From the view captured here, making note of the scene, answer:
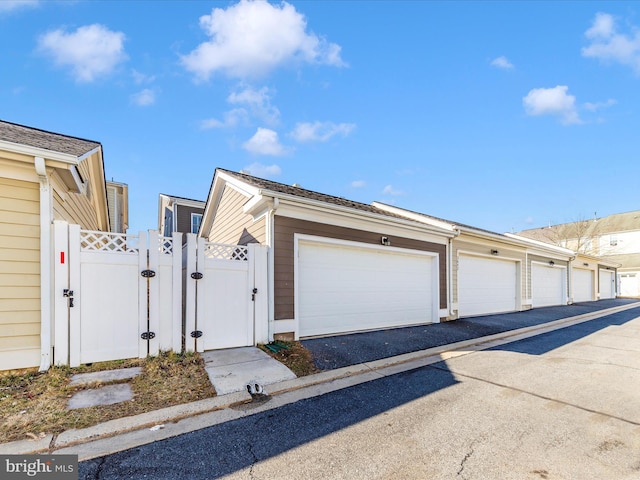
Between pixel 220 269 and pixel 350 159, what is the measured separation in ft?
34.8

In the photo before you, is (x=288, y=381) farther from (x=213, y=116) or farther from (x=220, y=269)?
(x=213, y=116)

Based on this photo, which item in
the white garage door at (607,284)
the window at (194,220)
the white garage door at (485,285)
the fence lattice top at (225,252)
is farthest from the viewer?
the white garage door at (607,284)

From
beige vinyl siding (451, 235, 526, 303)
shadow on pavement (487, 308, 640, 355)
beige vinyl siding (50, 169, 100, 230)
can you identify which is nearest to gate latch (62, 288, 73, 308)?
beige vinyl siding (50, 169, 100, 230)

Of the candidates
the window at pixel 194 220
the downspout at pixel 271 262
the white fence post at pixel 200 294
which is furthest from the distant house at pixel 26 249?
the window at pixel 194 220

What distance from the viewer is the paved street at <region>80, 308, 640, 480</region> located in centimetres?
255

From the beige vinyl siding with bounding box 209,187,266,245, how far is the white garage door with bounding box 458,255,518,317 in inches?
295

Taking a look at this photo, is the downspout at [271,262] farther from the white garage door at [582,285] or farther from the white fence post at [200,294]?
the white garage door at [582,285]

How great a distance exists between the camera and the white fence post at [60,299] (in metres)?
4.55

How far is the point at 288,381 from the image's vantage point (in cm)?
456

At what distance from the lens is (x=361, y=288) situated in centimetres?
790

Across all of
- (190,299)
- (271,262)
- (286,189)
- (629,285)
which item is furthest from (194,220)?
(629,285)

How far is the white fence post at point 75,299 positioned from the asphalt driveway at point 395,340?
3818 millimetres

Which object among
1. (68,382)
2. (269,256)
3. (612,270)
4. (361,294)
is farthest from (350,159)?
(612,270)

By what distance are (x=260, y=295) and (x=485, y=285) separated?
9607 mm
